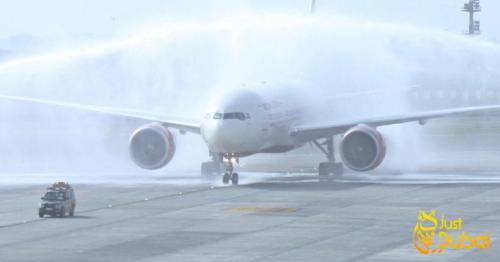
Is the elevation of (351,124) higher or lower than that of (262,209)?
higher

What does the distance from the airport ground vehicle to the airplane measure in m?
13.3

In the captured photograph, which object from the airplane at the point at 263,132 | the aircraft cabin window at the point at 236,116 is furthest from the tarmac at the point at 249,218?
the aircraft cabin window at the point at 236,116

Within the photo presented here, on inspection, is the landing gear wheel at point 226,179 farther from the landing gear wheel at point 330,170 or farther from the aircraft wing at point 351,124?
the landing gear wheel at point 330,170

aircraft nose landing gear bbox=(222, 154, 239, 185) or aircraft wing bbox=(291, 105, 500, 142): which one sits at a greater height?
aircraft wing bbox=(291, 105, 500, 142)

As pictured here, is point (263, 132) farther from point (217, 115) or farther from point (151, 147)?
point (151, 147)

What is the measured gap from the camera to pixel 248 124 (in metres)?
64.2

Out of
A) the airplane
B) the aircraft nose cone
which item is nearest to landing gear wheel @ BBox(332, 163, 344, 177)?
the airplane

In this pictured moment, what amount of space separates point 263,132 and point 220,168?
5.09 meters

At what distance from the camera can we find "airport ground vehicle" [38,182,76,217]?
50500 mm

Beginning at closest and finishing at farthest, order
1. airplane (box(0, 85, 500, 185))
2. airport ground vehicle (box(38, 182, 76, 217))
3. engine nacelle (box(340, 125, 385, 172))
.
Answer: airport ground vehicle (box(38, 182, 76, 217)), airplane (box(0, 85, 500, 185)), engine nacelle (box(340, 125, 385, 172))

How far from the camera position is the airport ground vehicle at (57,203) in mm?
50500

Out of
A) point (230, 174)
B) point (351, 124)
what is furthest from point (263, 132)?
point (351, 124)

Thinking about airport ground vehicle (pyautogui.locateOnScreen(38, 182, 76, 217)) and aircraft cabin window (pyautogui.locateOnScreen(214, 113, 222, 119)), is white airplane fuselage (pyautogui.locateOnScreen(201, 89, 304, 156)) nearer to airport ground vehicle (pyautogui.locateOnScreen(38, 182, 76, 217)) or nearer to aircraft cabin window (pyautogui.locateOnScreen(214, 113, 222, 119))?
aircraft cabin window (pyautogui.locateOnScreen(214, 113, 222, 119))

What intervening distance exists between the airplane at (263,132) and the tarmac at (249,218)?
4.27 ft
